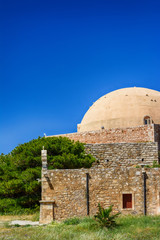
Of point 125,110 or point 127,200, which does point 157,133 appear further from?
point 127,200

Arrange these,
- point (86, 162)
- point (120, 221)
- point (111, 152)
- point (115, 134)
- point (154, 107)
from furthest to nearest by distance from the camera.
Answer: point (154, 107)
point (115, 134)
point (111, 152)
point (86, 162)
point (120, 221)

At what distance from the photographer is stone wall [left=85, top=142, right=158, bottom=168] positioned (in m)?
19.0

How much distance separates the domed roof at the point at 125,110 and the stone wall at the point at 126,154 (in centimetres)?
323

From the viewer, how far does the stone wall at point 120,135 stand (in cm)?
2034

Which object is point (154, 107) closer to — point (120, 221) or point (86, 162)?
point (86, 162)

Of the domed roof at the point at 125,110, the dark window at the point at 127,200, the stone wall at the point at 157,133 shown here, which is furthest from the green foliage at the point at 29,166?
the domed roof at the point at 125,110

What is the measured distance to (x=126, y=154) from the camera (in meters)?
19.1

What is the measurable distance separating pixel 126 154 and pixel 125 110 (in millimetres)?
4624

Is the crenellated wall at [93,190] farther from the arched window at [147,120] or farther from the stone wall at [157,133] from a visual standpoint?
the arched window at [147,120]

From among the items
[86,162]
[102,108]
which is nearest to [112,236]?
[86,162]

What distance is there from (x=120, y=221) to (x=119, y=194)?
1.49 m

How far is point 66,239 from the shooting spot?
10.4 m

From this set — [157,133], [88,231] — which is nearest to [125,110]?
[157,133]

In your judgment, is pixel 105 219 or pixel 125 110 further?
A: pixel 125 110
